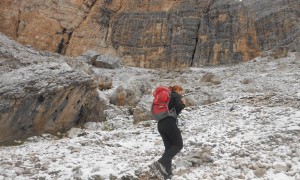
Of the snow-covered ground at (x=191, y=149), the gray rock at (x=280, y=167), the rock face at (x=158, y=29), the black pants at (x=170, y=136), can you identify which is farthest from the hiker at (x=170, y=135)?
the rock face at (x=158, y=29)

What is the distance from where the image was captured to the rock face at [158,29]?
42906mm

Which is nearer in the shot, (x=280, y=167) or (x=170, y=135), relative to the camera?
(x=170, y=135)

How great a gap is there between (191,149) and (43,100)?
621 centimetres

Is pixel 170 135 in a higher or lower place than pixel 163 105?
lower

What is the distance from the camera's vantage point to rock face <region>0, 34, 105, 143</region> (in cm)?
1102

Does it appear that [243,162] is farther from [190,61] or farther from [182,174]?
[190,61]

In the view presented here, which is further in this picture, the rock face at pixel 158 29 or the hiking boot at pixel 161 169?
the rock face at pixel 158 29

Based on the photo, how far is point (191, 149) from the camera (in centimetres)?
945

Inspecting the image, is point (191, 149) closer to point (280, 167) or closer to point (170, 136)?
point (170, 136)

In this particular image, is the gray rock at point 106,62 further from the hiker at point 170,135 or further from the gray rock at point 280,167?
the gray rock at point 280,167

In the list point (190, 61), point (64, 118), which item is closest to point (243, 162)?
point (64, 118)

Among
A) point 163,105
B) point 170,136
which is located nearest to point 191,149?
point 170,136

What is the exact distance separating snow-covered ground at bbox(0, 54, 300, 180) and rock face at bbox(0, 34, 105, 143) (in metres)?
0.57

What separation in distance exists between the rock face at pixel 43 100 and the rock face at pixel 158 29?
102 feet
